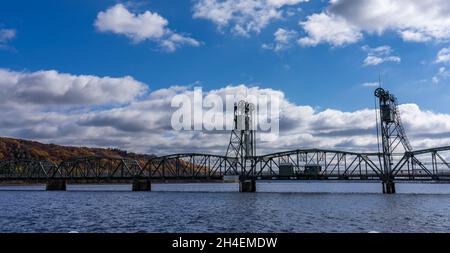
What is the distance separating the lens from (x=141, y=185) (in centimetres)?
19650

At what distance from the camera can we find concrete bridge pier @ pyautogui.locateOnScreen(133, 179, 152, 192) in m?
195

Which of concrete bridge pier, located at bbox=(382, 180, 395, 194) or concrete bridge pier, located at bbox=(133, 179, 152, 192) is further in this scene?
concrete bridge pier, located at bbox=(133, 179, 152, 192)

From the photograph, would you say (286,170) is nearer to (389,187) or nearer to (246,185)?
(246,185)

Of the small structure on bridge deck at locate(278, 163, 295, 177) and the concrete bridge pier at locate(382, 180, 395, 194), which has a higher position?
the small structure on bridge deck at locate(278, 163, 295, 177)

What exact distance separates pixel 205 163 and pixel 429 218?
128582 mm

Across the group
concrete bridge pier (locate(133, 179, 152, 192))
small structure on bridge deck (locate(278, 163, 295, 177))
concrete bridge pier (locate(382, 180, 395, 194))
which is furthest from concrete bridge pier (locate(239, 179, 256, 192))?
concrete bridge pier (locate(382, 180, 395, 194))

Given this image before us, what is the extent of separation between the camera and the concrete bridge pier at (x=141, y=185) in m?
195

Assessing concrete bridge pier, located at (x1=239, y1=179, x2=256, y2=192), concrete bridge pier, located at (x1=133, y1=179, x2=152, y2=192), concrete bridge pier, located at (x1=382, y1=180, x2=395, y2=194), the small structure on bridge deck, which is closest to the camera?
concrete bridge pier, located at (x1=382, y1=180, x2=395, y2=194)

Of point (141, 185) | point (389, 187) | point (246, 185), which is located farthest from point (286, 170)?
point (141, 185)

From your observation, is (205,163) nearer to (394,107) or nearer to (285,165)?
(285,165)

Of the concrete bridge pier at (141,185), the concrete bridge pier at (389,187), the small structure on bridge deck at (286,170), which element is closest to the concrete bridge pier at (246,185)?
the small structure on bridge deck at (286,170)

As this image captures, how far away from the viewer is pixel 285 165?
543ft

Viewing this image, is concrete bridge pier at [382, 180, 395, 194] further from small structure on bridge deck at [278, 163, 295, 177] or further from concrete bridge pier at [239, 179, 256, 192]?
concrete bridge pier at [239, 179, 256, 192]
